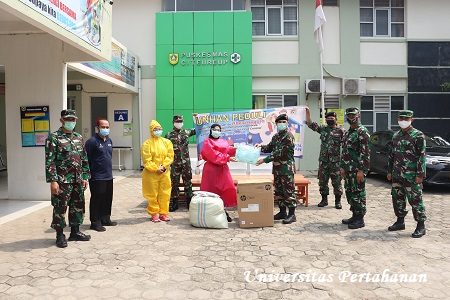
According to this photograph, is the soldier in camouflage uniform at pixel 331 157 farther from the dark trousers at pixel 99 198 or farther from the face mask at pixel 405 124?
the dark trousers at pixel 99 198

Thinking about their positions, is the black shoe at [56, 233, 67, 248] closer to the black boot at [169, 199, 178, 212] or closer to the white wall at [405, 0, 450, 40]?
the black boot at [169, 199, 178, 212]

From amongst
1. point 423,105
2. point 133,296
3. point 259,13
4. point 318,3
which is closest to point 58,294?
point 133,296

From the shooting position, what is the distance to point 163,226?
5.86m

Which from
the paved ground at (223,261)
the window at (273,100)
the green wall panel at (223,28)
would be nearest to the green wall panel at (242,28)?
the green wall panel at (223,28)

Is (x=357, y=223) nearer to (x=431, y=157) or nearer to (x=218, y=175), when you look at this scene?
(x=218, y=175)

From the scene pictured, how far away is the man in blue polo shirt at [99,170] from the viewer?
5648 millimetres

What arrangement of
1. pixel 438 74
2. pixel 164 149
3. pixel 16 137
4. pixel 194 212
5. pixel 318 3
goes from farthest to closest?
pixel 438 74
pixel 318 3
pixel 16 137
pixel 164 149
pixel 194 212

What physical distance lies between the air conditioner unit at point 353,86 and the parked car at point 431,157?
222cm

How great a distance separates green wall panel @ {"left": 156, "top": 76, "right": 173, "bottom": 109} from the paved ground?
7.30 metres

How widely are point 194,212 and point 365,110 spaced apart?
10.1 m

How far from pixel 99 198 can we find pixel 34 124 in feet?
9.48

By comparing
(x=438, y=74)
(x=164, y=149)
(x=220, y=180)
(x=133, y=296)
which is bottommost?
(x=133, y=296)

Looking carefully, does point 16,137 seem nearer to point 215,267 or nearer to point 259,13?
Answer: point 215,267

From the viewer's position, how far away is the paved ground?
353cm
